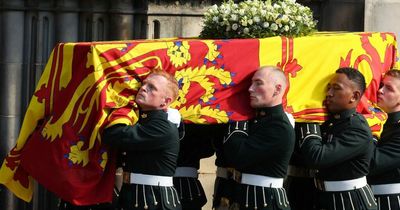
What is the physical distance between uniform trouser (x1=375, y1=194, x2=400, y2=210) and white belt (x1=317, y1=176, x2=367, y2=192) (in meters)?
0.41

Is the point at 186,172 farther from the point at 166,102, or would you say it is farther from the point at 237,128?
the point at 166,102

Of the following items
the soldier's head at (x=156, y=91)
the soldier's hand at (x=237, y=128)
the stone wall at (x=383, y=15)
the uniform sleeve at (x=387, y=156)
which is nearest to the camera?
the soldier's head at (x=156, y=91)

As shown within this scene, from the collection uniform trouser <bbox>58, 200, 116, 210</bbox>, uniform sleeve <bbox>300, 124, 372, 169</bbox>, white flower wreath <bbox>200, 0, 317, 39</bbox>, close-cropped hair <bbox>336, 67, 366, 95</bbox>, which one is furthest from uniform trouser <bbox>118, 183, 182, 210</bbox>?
close-cropped hair <bbox>336, 67, 366, 95</bbox>

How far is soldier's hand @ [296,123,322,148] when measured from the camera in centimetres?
657

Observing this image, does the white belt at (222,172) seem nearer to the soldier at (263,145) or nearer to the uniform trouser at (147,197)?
the soldier at (263,145)

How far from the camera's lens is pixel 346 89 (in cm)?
652

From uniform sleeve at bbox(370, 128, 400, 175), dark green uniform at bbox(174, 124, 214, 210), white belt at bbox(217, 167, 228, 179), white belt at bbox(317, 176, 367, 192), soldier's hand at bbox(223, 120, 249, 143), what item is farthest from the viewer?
dark green uniform at bbox(174, 124, 214, 210)

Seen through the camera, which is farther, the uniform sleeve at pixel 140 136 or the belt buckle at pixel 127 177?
the belt buckle at pixel 127 177

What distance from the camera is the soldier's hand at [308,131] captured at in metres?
6.57

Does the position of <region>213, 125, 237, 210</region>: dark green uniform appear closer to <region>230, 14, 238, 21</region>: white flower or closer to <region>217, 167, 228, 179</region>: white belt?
<region>217, 167, 228, 179</region>: white belt

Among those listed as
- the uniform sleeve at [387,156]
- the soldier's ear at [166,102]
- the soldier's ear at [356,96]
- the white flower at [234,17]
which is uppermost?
the white flower at [234,17]

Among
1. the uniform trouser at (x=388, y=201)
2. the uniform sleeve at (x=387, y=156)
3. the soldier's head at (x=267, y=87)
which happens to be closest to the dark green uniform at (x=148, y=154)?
the soldier's head at (x=267, y=87)

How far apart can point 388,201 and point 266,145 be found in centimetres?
111

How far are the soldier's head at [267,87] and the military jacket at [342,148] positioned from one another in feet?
1.18
